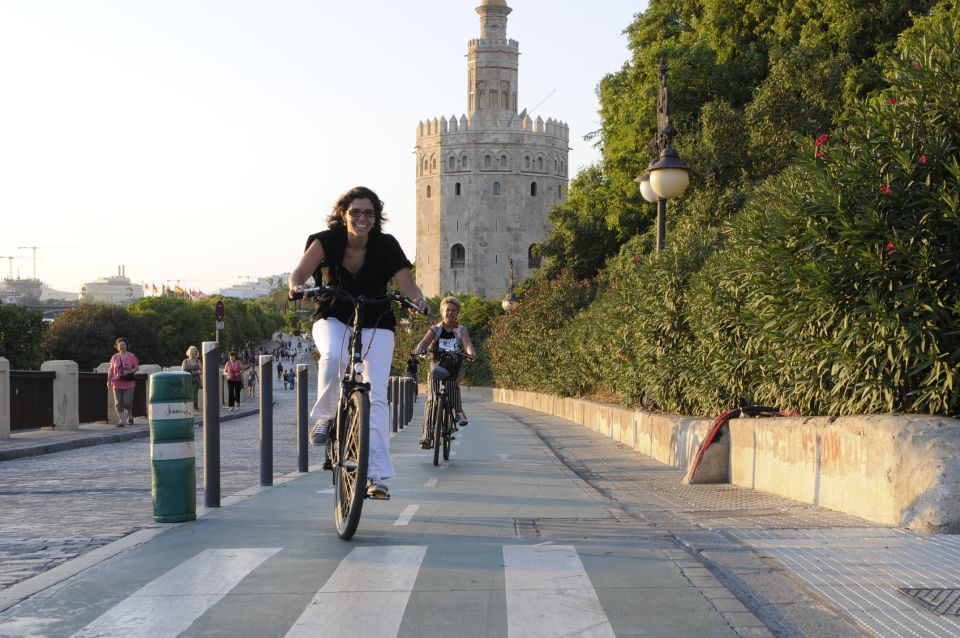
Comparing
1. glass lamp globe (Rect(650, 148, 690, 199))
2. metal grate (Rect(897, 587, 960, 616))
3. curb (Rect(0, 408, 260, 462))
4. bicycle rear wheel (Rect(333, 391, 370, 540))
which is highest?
glass lamp globe (Rect(650, 148, 690, 199))


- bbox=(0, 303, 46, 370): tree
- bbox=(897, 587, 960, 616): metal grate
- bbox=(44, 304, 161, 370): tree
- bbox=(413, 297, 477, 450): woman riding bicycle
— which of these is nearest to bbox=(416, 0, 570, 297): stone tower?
bbox=(44, 304, 161, 370): tree

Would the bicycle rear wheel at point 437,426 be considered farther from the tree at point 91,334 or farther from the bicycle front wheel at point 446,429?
the tree at point 91,334

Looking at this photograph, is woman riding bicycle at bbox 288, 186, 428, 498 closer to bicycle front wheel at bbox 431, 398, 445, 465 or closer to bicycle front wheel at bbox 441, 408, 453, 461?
bicycle front wheel at bbox 431, 398, 445, 465

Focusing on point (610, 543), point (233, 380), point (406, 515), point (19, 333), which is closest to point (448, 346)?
point (406, 515)

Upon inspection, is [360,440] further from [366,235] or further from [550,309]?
[550,309]

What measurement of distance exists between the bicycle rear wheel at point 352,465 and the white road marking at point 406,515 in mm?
680

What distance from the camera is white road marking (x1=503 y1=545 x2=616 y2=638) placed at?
484cm

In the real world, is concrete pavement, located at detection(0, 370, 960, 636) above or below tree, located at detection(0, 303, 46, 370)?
below

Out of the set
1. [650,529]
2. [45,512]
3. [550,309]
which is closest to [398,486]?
[45,512]

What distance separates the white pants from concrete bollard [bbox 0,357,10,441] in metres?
12.9

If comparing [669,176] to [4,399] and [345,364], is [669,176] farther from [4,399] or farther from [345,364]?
[4,399]

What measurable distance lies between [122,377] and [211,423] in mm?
16409

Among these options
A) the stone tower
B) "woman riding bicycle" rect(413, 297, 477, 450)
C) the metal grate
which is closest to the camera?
the metal grate

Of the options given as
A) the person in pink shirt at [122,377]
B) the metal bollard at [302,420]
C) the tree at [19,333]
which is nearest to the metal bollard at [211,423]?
the metal bollard at [302,420]
